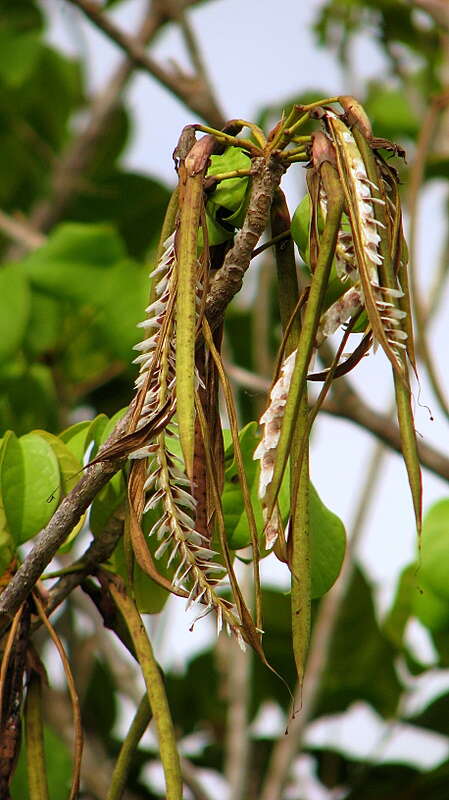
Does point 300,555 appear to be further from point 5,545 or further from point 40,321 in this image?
point 40,321

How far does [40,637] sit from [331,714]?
10.9 inches

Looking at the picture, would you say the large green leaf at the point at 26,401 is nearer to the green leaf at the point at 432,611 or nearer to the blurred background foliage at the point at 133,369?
the blurred background foliage at the point at 133,369

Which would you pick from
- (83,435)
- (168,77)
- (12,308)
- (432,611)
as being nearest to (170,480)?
(83,435)

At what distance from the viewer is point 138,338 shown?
918 mm

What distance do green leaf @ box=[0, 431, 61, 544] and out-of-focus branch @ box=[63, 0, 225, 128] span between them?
0.50 metres

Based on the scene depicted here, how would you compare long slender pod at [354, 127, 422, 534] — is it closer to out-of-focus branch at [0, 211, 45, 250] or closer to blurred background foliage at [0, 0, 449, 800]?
blurred background foliage at [0, 0, 449, 800]

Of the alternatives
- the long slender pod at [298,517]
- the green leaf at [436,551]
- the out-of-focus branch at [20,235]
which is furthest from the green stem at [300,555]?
the out-of-focus branch at [20,235]

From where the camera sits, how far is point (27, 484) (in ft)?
1.53

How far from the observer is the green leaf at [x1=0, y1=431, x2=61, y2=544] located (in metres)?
0.47

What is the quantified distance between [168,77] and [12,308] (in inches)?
11.5

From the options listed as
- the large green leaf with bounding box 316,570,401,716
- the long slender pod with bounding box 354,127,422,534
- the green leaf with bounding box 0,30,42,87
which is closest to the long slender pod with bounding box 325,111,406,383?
the long slender pod with bounding box 354,127,422,534

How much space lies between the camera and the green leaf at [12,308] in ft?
2.67

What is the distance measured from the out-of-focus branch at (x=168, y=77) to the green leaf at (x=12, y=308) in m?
0.22

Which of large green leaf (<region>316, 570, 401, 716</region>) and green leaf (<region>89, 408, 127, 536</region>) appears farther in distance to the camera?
large green leaf (<region>316, 570, 401, 716</region>)
